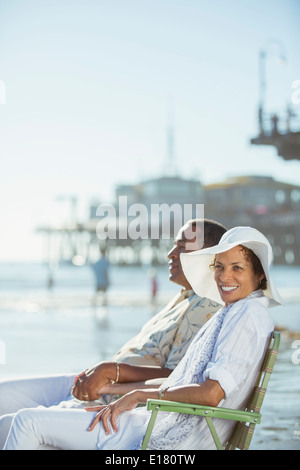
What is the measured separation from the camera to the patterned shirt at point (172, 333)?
103 inches

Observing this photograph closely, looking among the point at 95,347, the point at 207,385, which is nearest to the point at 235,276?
the point at 207,385

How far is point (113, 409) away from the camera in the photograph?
2119 millimetres

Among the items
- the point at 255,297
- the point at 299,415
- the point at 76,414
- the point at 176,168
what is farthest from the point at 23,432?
the point at 176,168

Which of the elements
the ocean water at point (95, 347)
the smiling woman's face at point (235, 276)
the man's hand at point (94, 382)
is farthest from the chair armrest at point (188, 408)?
the ocean water at point (95, 347)

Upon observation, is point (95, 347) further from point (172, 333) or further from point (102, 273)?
point (102, 273)

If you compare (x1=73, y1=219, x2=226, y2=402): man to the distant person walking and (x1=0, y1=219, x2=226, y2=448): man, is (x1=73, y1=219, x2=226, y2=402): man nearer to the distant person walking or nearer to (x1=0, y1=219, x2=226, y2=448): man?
(x1=0, y1=219, x2=226, y2=448): man

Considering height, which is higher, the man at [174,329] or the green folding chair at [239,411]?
the man at [174,329]

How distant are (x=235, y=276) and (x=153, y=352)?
0.66 metres

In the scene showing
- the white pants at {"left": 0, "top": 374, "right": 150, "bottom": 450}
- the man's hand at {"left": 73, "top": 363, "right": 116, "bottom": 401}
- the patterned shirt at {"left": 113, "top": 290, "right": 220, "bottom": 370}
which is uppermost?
the patterned shirt at {"left": 113, "top": 290, "right": 220, "bottom": 370}

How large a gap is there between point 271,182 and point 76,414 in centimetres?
8714

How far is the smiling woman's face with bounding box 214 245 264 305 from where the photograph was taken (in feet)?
7.22

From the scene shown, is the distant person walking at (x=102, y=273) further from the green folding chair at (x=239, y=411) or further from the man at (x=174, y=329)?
the green folding chair at (x=239, y=411)

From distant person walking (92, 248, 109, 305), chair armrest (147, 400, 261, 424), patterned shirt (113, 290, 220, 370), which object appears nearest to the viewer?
chair armrest (147, 400, 261, 424)

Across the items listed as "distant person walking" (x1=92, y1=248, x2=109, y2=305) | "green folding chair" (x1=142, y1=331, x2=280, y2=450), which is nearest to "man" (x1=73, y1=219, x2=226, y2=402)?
"green folding chair" (x1=142, y1=331, x2=280, y2=450)
